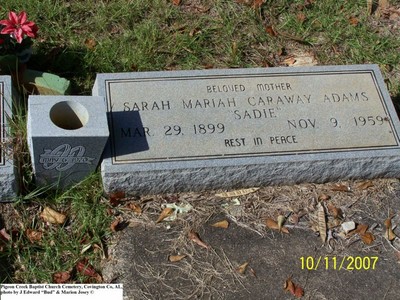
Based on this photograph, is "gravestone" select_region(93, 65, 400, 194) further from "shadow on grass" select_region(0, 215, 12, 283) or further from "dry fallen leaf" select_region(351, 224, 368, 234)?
"shadow on grass" select_region(0, 215, 12, 283)

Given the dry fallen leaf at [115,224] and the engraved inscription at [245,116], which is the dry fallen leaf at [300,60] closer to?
the engraved inscription at [245,116]

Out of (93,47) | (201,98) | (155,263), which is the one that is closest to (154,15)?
(93,47)

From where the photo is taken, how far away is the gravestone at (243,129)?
149 inches

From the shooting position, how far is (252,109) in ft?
13.2

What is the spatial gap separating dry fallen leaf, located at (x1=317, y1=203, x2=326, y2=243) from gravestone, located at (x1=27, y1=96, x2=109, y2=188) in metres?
1.32

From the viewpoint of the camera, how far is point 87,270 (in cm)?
352

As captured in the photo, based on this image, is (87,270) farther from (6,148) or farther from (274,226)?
(274,226)

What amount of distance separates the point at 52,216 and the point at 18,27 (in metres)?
1.23

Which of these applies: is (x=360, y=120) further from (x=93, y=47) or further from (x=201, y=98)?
(x=93, y=47)

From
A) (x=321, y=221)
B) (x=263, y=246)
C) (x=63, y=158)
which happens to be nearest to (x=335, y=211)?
(x=321, y=221)

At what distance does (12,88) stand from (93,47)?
2.86ft

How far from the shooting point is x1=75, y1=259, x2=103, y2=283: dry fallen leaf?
3.52 m

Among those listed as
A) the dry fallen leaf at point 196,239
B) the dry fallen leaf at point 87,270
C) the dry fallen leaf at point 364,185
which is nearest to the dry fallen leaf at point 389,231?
the dry fallen leaf at point 364,185

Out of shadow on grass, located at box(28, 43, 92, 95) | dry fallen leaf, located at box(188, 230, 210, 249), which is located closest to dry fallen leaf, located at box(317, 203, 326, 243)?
dry fallen leaf, located at box(188, 230, 210, 249)
